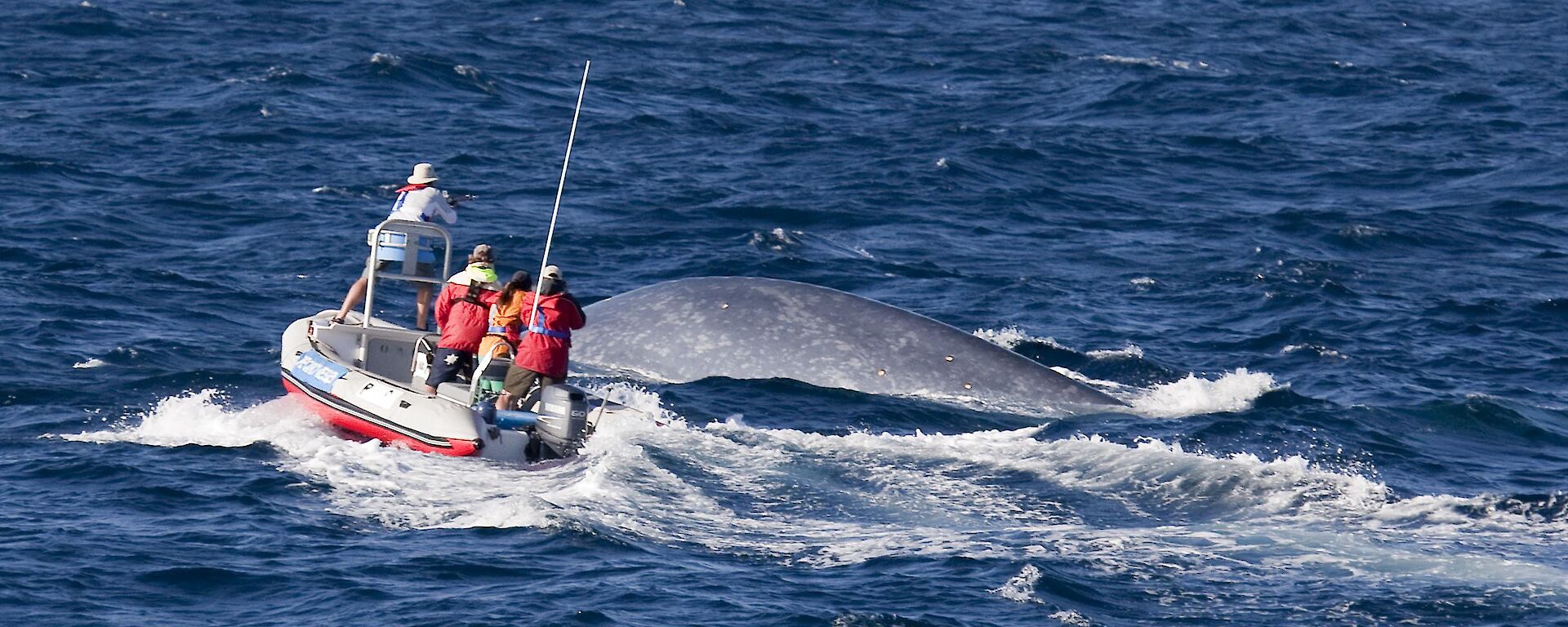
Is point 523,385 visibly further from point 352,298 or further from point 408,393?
point 352,298

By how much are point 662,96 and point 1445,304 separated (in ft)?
59.5

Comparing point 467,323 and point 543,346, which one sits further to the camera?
point 467,323

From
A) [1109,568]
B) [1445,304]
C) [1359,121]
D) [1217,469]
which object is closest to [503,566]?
[1109,568]

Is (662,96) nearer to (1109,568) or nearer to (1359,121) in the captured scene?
(1359,121)

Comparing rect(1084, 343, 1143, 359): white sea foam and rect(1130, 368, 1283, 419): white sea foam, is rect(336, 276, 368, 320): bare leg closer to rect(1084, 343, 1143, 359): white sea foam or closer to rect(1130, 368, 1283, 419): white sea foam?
rect(1130, 368, 1283, 419): white sea foam

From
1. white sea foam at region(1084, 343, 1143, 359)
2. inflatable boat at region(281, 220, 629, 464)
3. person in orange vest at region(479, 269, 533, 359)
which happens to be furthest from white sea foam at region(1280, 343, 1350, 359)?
person in orange vest at region(479, 269, 533, 359)

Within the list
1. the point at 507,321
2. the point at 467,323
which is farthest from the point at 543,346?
the point at 467,323

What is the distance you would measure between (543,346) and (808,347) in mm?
3307

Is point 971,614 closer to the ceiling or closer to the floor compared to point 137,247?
closer to the ceiling

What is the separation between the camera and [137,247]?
27.0 m

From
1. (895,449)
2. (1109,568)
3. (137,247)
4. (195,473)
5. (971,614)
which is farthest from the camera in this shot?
(137,247)

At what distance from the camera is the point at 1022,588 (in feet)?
48.3

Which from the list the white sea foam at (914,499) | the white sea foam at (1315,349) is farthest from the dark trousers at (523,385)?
the white sea foam at (1315,349)

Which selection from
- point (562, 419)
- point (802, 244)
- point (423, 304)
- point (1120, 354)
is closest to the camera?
point (562, 419)
